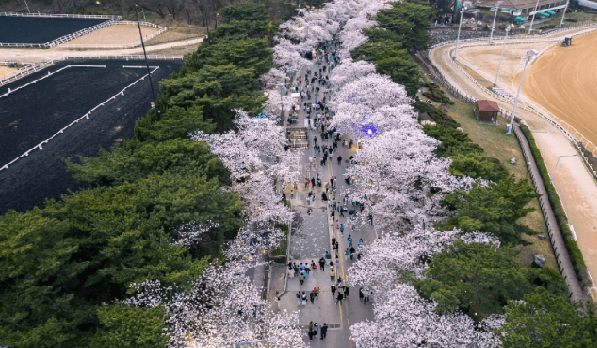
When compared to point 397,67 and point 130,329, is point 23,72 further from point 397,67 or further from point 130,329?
point 130,329

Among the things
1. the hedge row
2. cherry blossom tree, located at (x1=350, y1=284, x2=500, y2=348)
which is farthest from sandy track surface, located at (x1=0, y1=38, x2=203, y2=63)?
cherry blossom tree, located at (x1=350, y1=284, x2=500, y2=348)

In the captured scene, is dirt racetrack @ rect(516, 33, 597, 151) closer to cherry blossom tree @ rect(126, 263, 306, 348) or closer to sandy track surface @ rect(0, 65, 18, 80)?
cherry blossom tree @ rect(126, 263, 306, 348)

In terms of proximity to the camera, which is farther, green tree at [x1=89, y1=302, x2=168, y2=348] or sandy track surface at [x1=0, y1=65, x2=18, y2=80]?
sandy track surface at [x1=0, y1=65, x2=18, y2=80]

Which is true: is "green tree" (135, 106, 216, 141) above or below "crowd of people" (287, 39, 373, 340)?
above

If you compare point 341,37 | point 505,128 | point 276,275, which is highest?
point 341,37

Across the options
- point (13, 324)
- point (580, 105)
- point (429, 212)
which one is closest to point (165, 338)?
point (13, 324)

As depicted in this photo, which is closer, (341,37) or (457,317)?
(457,317)

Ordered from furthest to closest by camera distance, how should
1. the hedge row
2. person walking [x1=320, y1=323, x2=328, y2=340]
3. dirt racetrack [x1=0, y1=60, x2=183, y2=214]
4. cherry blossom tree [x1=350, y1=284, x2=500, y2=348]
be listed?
dirt racetrack [x1=0, y1=60, x2=183, y2=214], the hedge row, person walking [x1=320, y1=323, x2=328, y2=340], cherry blossom tree [x1=350, y1=284, x2=500, y2=348]

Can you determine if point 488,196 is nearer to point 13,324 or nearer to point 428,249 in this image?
point 428,249
